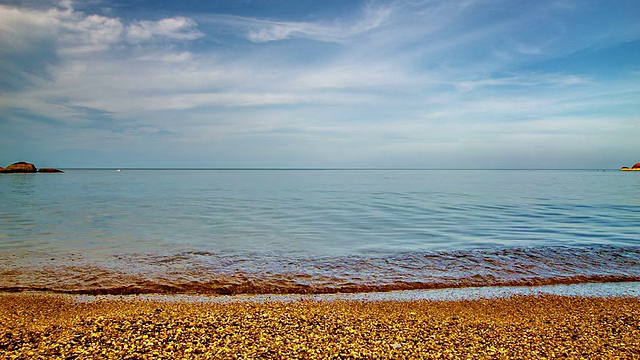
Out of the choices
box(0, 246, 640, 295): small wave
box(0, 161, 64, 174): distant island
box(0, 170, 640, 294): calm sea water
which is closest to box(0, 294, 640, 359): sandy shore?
box(0, 246, 640, 295): small wave

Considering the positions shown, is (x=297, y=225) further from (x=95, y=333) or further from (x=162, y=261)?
(x=95, y=333)

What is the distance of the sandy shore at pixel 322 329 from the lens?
5.31m

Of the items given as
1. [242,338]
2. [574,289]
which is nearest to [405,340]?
[242,338]

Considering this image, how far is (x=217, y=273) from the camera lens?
33.1 feet

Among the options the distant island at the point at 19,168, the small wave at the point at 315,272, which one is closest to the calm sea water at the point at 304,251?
the small wave at the point at 315,272

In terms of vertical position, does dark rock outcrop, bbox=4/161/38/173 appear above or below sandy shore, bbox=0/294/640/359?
above

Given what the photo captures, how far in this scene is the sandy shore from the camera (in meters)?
5.31

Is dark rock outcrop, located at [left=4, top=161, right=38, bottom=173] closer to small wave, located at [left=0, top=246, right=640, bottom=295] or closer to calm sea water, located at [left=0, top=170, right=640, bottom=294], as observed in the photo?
calm sea water, located at [left=0, top=170, right=640, bottom=294]

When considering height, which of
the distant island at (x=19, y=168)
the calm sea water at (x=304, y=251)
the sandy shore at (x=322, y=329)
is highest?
the distant island at (x=19, y=168)

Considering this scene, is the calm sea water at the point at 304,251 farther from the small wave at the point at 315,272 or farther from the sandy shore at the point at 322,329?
the sandy shore at the point at 322,329

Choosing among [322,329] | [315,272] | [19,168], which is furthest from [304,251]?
[19,168]

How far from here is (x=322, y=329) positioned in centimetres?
609

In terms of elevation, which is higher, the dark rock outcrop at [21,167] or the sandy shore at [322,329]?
the dark rock outcrop at [21,167]

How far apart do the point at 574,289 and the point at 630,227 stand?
12.4 metres
